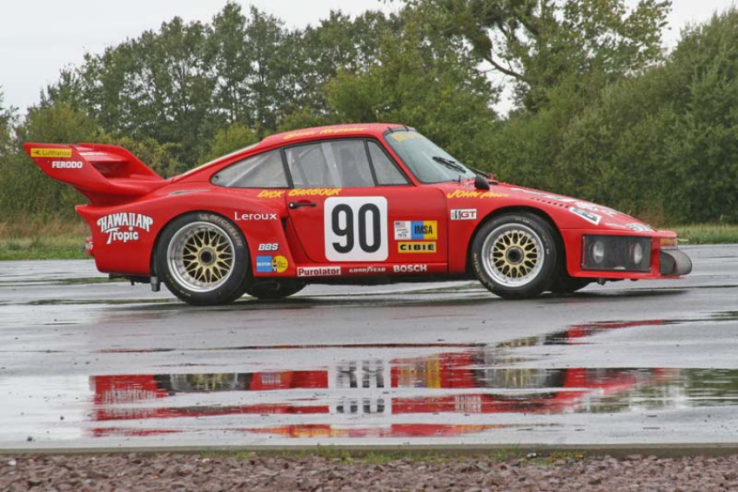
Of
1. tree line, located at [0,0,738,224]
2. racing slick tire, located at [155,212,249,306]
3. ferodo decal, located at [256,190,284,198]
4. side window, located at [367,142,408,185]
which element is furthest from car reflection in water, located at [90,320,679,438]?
tree line, located at [0,0,738,224]

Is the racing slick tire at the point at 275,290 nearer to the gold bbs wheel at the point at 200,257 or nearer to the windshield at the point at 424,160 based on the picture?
the gold bbs wheel at the point at 200,257

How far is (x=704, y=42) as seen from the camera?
43000 mm

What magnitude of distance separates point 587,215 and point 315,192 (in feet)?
8.32

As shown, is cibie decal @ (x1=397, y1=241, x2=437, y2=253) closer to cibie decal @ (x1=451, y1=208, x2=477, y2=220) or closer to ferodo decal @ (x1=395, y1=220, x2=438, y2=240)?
ferodo decal @ (x1=395, y1=220, x2=438, y2=240)

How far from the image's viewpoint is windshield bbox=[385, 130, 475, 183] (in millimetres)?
12312

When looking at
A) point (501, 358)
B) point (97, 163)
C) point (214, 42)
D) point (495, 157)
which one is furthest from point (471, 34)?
point (501, 358)

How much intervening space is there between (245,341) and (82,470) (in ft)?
13.9

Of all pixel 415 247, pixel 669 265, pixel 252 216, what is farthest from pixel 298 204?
pixel 669 265

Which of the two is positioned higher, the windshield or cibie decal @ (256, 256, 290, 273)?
the windshield

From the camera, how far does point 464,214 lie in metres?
11.9

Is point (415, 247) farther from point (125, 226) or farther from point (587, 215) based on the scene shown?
point (125, 226)

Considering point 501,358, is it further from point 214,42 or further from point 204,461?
point 214,42

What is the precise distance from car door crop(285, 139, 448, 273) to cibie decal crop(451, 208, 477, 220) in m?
0.09

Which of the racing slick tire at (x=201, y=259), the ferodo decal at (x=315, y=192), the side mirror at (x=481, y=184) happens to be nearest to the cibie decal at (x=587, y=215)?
the side mirror at (x=481, y=184)
